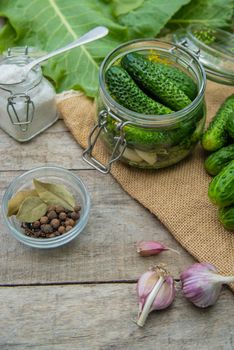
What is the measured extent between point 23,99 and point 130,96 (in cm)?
26

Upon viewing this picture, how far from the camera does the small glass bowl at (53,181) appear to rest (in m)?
1.15

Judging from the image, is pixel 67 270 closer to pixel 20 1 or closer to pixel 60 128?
pixel 60 128

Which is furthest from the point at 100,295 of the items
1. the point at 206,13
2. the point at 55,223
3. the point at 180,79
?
the point at 206,13

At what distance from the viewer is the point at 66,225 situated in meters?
1.19

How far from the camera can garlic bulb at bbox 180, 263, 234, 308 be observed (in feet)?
3.60

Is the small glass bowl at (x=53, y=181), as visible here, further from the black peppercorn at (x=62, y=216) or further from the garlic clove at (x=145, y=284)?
the garlic clove at (x=145, y=284)

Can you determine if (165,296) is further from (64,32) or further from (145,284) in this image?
(64,32)

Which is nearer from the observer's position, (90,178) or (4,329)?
(4,329)

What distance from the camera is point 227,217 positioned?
46.4 inches

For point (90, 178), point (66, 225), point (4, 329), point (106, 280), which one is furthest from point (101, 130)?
point (4, 329)

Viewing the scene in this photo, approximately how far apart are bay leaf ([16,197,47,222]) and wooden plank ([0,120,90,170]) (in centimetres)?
18

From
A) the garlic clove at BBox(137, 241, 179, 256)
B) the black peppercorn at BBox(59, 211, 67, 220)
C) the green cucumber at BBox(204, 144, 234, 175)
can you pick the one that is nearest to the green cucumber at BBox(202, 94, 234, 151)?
the green cucumber at BBox(204, 144, 234, 175)

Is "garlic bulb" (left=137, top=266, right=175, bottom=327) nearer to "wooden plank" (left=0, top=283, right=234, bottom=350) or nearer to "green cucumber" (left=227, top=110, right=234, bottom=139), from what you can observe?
"wooden plank" (left=0, top=283, right=234, bottom=350)

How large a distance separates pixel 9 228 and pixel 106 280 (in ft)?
0.75
